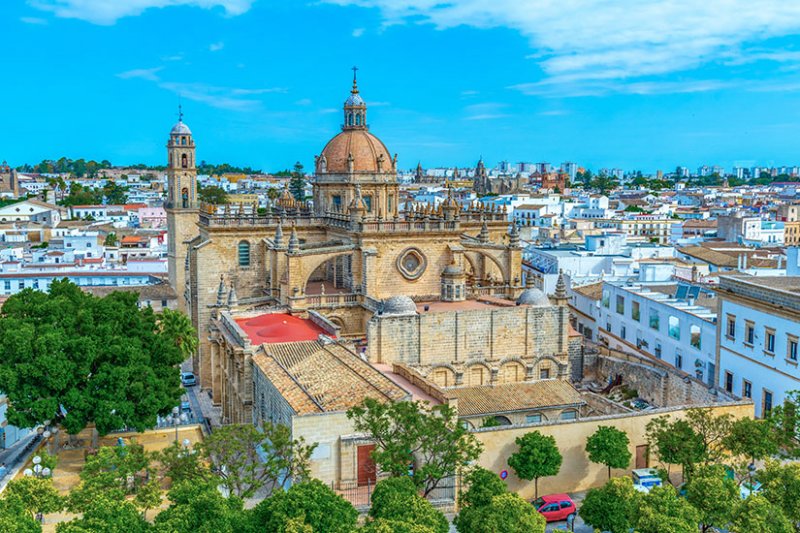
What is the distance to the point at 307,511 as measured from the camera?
16688 mm

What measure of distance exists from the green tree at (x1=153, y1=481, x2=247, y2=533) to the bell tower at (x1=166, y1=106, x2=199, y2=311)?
124ft

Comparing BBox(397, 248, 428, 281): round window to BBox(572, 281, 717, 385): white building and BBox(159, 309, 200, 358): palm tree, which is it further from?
BBox(572, 281, 717, 385): white building

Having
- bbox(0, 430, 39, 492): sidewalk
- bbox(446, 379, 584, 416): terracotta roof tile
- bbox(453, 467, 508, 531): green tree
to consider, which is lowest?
bbox(0, 430, 39, 492): sidewalk

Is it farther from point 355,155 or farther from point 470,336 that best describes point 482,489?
point 355,155

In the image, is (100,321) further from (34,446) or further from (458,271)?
(458,271)

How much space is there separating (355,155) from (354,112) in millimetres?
2872

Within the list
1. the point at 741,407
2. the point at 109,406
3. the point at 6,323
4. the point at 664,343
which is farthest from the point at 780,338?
the point at 6,323

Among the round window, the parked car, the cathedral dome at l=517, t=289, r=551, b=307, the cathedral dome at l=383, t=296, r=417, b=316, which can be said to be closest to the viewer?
the parked car

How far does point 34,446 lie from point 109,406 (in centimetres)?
562

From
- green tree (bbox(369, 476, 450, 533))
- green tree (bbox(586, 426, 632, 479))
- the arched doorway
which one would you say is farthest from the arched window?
green tree (bbox(369, 476, 450, 533))

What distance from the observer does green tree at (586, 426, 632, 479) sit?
24.5 meters

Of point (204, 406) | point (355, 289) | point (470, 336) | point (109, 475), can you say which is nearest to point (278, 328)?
point (355, 289)

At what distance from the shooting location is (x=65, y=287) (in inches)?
1366

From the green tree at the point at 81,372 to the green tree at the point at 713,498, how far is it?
58.7ft
